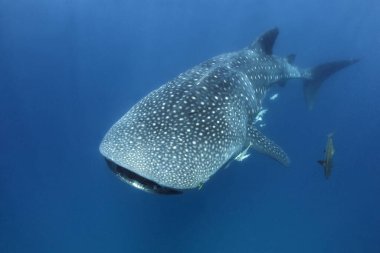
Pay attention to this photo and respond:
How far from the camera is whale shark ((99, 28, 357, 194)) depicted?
402 centimetres

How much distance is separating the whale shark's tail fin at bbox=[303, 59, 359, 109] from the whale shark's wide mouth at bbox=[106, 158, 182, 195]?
26.3 feet

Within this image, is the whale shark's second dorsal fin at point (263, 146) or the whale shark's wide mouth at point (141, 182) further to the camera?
the whale shark's second dorsal fin at point (263, 146)

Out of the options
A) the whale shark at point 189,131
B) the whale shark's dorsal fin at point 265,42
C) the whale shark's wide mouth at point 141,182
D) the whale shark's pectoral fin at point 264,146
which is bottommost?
the whale shark's pectoral fin at point 264,146

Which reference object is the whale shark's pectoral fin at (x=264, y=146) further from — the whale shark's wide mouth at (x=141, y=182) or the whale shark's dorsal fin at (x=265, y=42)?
the whale shark's dorsal fin at (x=265, y=42)

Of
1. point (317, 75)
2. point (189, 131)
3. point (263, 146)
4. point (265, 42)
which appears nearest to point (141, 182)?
point (189, 131)

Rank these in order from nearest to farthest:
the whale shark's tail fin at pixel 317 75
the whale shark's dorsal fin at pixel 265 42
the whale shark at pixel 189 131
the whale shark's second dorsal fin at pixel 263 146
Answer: the whale shark at pixel 189 131 → the whale shark's second dorsal fin at pixel 263 146 → the whale shark's dorsal fin at pixel 265 42 → the whale shark's tail fin at pixel 317 75

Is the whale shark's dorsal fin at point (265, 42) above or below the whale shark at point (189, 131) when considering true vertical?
above

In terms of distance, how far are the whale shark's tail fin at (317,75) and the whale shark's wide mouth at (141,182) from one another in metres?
8.02

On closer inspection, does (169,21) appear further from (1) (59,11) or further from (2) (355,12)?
(2) (355,12)

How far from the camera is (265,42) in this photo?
8.08 metres

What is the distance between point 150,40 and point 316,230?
39.6 ft

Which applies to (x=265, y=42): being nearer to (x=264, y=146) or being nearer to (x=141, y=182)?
(x=264, y=146)

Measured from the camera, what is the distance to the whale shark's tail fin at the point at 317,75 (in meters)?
10.9

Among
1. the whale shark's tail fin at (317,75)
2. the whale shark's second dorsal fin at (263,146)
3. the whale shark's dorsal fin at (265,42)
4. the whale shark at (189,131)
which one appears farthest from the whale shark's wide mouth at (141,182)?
the whale shark's tail fin at (317,75)
